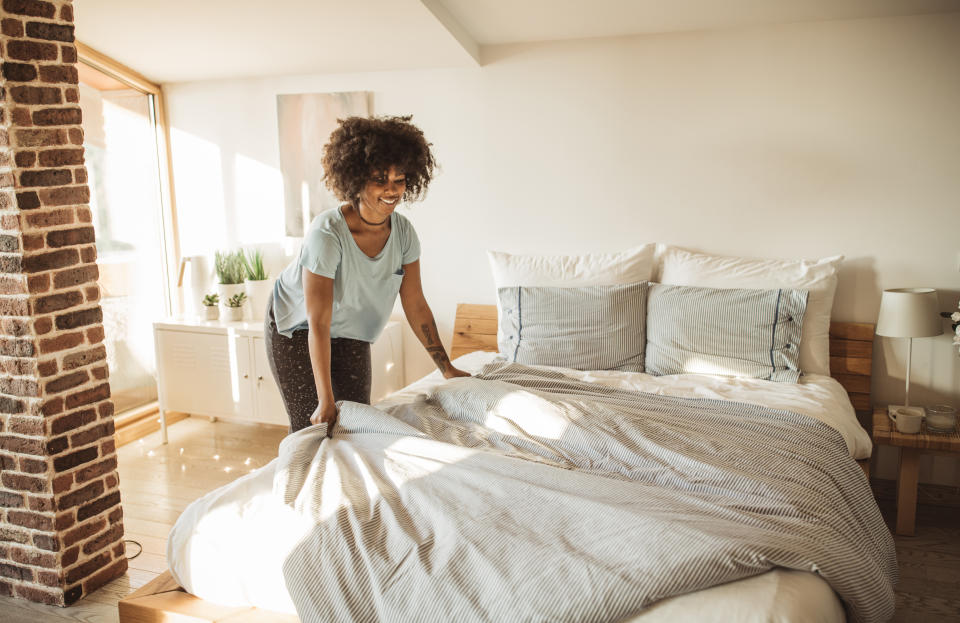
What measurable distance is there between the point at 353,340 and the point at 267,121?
209 cm

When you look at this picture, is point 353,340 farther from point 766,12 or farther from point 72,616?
point 766,12

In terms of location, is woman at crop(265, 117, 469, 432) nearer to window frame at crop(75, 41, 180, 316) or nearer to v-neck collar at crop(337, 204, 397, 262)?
v-neck collar at crop(337, 204, 397, 262)

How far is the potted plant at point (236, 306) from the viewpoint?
155 inches

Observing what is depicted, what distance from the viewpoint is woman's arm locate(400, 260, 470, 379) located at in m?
2.66

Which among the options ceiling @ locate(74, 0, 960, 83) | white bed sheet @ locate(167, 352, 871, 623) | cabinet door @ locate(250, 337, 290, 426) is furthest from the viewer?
cabinet door @ locate(250, 337, 290, 426)

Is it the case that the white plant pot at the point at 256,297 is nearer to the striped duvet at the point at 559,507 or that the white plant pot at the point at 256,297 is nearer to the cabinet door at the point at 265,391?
the cabinet door at the point at 265,391

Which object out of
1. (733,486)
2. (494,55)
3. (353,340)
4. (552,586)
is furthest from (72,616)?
(494,55)

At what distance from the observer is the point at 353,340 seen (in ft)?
8.36

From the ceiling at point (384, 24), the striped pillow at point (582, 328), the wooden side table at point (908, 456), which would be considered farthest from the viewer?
the striped pillow at point (582, 328)

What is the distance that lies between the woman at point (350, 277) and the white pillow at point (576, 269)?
89 cm

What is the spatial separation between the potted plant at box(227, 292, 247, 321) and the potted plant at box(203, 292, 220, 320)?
10 cm

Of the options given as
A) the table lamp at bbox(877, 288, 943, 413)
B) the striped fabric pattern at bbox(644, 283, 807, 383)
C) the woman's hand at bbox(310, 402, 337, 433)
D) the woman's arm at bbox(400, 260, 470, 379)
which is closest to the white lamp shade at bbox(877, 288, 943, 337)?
the table lamp at bbox(877, 288, 943, 413)

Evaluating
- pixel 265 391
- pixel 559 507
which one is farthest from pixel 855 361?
pixel 265 391

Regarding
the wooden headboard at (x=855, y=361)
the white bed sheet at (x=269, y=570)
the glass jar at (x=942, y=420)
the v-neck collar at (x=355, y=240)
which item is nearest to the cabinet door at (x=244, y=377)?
the v-neck collar at (x=355, y=240)
